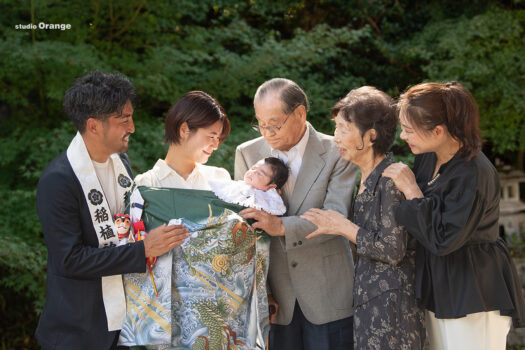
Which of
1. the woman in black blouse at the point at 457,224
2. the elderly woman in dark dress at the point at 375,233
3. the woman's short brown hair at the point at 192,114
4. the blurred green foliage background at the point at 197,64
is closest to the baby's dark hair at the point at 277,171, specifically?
the elderly woman in dark dress at the point at 375,233

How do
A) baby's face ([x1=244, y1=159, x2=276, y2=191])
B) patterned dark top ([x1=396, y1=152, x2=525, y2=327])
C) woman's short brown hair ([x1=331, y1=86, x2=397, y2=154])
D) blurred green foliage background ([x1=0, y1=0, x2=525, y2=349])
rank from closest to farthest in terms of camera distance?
patterned dark top ([x1=396, y1=152, x2=525, y2=327])
woman's short brown hair ([x1=331, y1=86, x2=397, y2=154])
baby's face ([x1=244, y1=159, x2=276, y2=191])
blurred green foliage background ([x1=0, y1=0, x2=525, y2=349])

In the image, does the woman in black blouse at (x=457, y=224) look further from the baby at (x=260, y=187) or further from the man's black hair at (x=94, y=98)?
the man's black hair at (x=94, y=98)

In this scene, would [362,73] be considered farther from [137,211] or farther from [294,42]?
[137,211]

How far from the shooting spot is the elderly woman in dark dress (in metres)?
2.39

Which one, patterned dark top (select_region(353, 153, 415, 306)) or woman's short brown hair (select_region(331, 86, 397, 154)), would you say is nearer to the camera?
patterned dark top (select_region(353, 153, 415, 306))

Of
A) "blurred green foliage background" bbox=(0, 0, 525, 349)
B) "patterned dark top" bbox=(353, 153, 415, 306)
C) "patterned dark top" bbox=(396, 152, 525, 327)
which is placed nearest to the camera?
"patterned dark top" bbox=(396, 152, 525, 327)

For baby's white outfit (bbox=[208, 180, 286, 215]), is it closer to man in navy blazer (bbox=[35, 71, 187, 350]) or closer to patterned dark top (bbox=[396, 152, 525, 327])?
man in navy blazer (bbox=[35, 71, 187, 350])

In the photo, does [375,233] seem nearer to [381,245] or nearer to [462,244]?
[381,245]

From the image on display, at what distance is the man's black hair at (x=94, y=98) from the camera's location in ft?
7.84

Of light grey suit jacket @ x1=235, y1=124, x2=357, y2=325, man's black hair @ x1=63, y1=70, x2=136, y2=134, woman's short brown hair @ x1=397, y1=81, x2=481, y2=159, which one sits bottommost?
light grey suit jacket @ x1=235, y1=124, x2=357, y2=325

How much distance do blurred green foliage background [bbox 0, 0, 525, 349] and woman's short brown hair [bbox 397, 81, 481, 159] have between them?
256 centimetres

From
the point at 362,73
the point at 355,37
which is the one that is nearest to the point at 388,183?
the point at 355,37

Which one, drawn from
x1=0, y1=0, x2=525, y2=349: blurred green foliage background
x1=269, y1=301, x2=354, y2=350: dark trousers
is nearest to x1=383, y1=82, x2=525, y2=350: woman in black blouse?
x1=269, y1=301, x2=354, y2=350: dark trousers

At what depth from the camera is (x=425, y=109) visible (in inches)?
92.0
